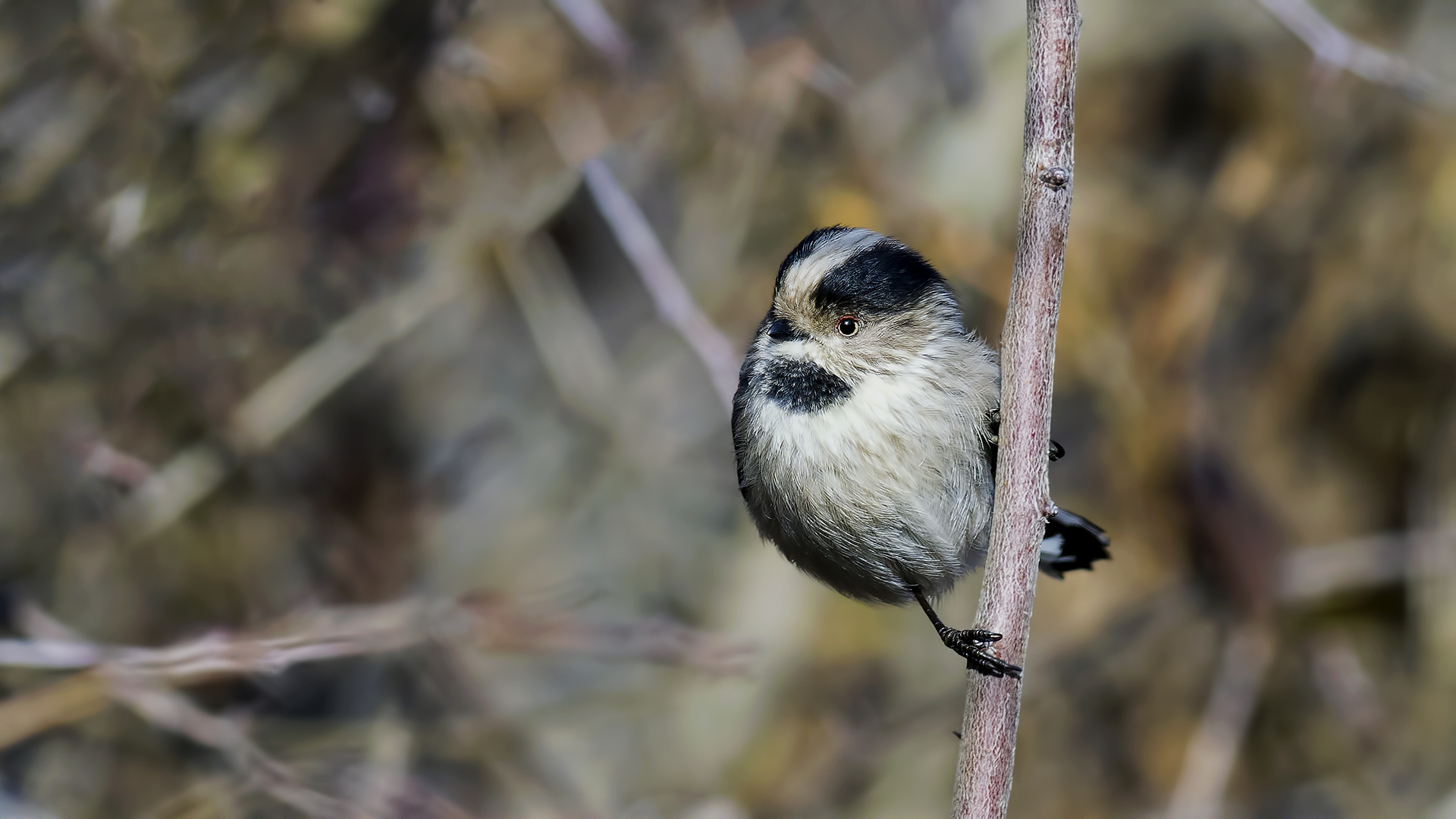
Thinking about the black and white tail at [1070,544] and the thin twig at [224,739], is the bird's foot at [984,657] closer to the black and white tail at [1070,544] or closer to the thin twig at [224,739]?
the black and white tail at [1070,544]

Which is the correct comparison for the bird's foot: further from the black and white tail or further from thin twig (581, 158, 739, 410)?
thin twig (581, 158, 739, 410)

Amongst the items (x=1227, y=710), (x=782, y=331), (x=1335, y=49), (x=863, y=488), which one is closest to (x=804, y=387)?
(x=782, y=331)

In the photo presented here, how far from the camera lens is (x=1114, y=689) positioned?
461 centimetres

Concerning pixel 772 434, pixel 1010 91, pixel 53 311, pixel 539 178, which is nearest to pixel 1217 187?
pixel 1010 91

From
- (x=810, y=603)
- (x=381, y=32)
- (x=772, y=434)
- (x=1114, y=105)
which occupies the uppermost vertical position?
(x=1114, y=105)

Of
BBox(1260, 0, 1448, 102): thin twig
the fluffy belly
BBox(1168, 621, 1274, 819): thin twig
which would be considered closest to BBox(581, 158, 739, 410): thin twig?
the fluffy belly

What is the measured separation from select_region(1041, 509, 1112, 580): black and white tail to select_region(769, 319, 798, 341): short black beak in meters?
0.74

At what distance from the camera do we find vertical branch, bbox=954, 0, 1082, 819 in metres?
1.47

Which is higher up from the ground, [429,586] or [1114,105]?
[1114,105]

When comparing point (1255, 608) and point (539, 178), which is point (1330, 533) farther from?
point (539, 178)

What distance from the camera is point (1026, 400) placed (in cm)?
154

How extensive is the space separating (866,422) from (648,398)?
2.39m

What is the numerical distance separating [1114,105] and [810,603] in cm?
233

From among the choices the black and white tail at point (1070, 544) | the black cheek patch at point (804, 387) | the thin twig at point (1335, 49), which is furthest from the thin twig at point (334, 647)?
the thin twig at point (1335, 49)
